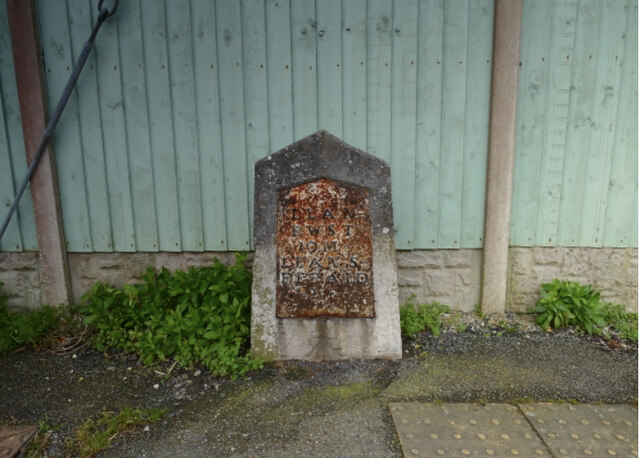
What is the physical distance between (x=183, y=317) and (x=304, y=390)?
1.11 meters

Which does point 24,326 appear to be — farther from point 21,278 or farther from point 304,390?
point 304,390

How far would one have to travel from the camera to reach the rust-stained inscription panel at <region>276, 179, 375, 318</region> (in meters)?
3.11

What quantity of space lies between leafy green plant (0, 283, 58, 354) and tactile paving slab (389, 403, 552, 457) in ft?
9.66

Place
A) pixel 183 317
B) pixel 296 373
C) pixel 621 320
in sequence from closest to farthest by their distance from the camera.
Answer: pixel 296 373
pixel 183 317
pixel 621 320

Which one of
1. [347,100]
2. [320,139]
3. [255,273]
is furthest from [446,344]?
[347,100]

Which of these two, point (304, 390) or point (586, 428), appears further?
point (304, 390)

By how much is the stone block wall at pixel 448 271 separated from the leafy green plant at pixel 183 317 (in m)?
0.25

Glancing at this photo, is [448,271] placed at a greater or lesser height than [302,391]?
greater

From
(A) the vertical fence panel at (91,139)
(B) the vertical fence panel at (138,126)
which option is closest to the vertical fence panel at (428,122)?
(B) the vertical fence panel at (138,126)

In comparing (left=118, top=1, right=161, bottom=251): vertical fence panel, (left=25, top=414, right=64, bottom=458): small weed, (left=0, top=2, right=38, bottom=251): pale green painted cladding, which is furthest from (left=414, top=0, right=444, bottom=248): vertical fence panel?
(left=0, top=2, right=38, bottom=251): pale green painted cladding

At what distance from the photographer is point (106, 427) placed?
2537 millimetres

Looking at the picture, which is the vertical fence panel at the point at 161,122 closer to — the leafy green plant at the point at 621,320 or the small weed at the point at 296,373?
the small weed at the point at 296,373

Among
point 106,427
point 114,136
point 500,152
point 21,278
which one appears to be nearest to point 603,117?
point 500,152

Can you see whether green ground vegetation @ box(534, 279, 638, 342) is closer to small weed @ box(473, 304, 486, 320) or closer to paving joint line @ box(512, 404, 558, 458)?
small weed @ box(473, 304, 486, 320)
